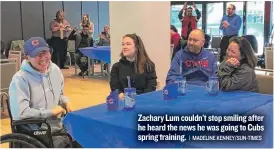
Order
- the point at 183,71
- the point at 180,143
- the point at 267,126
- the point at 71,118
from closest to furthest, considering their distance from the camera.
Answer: the point at 180,143
the point at 267,126
the point at 71,118
the point at 183,71

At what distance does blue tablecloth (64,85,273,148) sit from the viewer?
1.80 meters

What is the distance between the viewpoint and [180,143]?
1718 mm

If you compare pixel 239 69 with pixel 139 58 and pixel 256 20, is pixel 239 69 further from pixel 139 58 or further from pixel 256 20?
pixel 256 20

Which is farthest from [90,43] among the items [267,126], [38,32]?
[267,126]

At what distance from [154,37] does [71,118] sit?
1.99 m

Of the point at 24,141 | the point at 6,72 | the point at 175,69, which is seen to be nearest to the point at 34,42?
the point at 24,141

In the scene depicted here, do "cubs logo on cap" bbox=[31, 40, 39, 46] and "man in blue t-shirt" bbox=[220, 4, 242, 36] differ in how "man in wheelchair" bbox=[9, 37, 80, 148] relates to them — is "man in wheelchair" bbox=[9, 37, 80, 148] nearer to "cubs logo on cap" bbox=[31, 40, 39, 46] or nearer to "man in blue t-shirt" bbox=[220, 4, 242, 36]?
"cubs logo on cap" bbox=[31, 40, 39, 46]

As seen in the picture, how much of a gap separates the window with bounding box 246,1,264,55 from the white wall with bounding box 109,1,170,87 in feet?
17.3

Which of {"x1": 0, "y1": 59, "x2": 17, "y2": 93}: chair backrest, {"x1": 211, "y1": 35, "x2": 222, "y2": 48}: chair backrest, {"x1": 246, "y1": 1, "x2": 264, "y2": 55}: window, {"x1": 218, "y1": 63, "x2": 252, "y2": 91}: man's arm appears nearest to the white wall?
{"x1": 0, "y1": 59, "x2": 17, "y2": 93}: chair backrest

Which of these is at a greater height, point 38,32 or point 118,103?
point 38,32

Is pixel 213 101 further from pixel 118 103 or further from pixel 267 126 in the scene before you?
pixel 118 103

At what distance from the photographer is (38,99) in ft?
7.08

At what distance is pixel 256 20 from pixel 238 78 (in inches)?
275

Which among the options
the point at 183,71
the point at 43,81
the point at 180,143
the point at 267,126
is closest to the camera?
the point at 180,143
